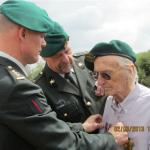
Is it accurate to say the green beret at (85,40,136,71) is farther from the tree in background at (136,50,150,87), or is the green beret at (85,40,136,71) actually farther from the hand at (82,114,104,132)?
the tree in background at (136,50,150,87)

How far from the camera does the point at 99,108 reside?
3.90m

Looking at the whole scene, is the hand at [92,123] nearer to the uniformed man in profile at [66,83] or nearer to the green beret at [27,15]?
the uniformed man in profile at [66,83]

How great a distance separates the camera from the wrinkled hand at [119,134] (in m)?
3.18

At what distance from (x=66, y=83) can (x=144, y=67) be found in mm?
19114

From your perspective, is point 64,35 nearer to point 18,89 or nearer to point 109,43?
point 109,43

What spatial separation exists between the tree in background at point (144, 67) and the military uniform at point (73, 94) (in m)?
Answer: 16.2

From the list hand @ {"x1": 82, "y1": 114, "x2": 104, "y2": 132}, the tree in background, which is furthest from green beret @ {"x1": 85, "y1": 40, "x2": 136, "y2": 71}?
the tree in background

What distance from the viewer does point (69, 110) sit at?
151 inches

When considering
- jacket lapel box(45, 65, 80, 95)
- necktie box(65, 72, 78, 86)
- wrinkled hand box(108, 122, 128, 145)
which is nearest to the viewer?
wrinkled hand box(108, 122, 128, 145)

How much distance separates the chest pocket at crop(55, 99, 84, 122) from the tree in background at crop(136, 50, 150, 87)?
16323 mm

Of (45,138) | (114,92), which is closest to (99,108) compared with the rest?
(114,92)

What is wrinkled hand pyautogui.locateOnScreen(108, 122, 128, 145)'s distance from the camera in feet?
10.4

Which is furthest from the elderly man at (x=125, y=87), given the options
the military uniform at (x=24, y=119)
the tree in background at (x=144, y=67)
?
the tree in background at (x=144, y=67)

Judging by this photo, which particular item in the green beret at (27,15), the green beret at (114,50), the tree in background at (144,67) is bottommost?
the tree in background at (144,67)
